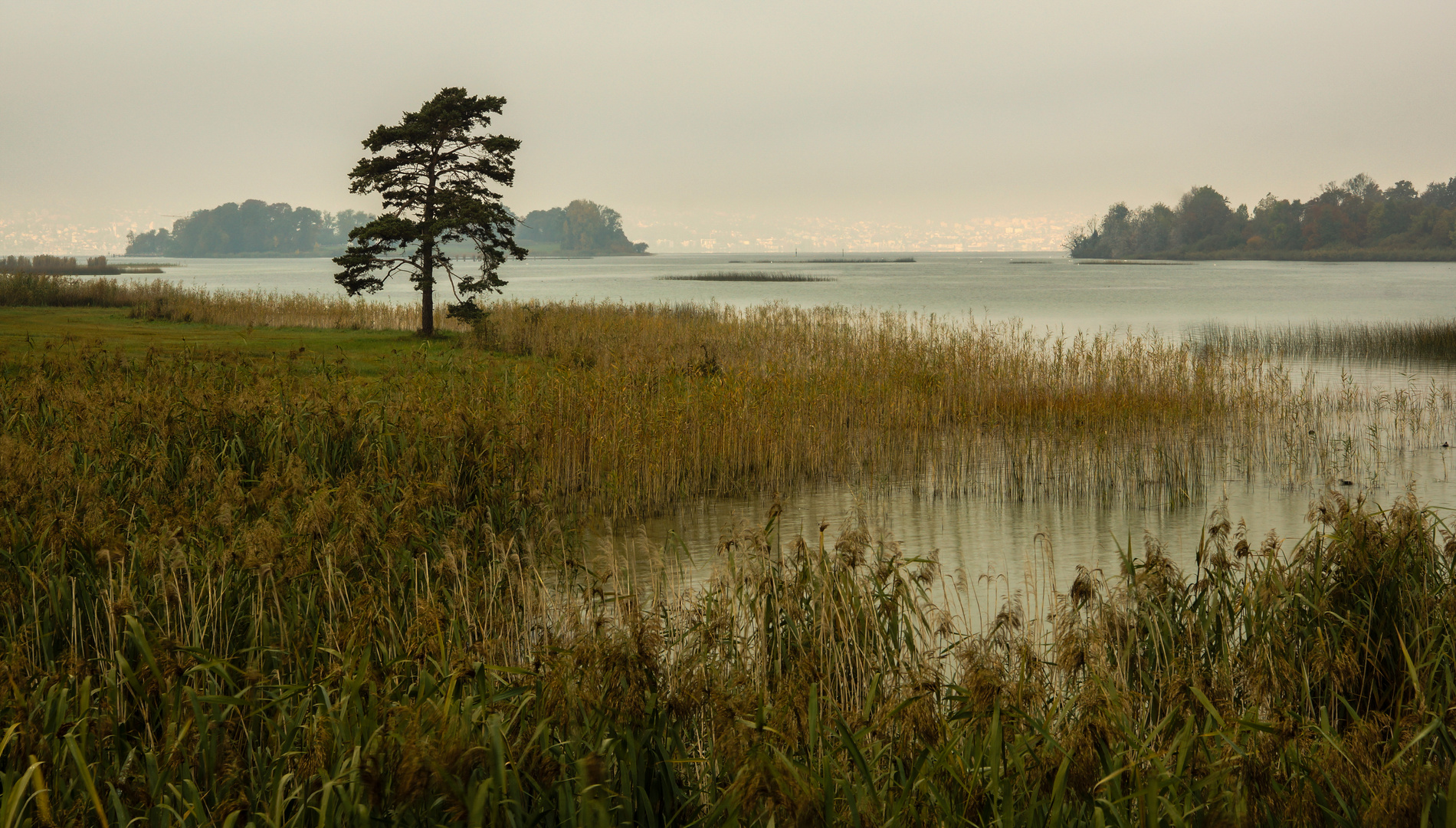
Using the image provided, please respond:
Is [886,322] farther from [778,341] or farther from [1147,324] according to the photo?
[1147,324]

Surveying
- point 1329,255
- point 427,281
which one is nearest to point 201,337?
point 427,281

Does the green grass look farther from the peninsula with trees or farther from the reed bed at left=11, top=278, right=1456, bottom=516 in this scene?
the peninsula with trees

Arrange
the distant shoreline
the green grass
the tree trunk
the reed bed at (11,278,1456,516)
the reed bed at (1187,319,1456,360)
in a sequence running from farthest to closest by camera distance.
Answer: the distant shoreline
the reed bed at (1187,319,1456,360)
the tree trunk
the green grass
the reed bed at (11,278,1456,516)

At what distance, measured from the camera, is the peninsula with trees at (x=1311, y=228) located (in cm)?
13862

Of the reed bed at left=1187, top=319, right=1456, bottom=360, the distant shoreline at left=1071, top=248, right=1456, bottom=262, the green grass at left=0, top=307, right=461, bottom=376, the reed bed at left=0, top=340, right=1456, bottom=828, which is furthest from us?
the distant shoreline at left=1071, top=248, right=1456, bottom=262

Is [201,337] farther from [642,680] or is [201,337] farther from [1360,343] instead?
[1360,343]

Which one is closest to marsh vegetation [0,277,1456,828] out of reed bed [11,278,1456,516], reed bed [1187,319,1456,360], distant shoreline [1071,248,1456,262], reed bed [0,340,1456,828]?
reed bed [0,340,1456,828]

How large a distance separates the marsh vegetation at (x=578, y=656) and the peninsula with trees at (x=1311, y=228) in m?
157

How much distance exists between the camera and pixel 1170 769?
345 cm

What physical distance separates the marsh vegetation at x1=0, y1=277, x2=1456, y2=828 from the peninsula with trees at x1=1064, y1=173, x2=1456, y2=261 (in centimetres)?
15733

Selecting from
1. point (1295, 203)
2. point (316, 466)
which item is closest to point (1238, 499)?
point (316, 466)

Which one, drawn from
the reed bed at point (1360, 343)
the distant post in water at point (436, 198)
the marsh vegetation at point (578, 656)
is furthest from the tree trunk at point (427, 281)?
the reed bed at point (1360, 343)

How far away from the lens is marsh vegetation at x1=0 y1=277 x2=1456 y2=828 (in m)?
2.99

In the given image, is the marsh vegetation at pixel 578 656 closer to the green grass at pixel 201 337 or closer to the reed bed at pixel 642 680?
the reed bed at pixel 642 680
